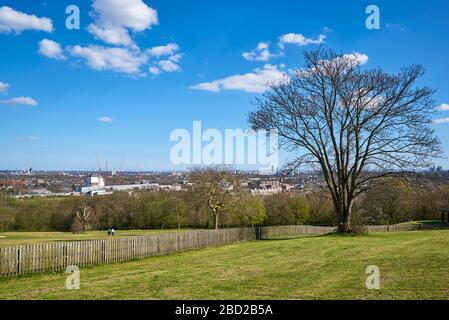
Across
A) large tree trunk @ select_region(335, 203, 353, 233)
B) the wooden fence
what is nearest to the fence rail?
the wooden fence

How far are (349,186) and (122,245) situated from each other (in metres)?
19.9

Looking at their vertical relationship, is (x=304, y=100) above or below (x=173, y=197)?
above

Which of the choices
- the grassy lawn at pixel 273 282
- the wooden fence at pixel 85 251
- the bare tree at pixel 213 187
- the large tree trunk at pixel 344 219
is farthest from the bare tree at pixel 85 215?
the grassy lawn at pixel 273 282

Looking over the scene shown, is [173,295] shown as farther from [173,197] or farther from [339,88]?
[173,197]

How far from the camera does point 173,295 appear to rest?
939cm

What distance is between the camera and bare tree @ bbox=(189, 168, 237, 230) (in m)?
51.6

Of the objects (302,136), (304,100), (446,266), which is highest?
(304,100)

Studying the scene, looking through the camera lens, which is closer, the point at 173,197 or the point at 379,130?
the point at 379,130

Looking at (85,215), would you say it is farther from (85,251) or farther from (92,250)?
(85,251)

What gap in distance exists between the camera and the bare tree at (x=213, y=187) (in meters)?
51.6

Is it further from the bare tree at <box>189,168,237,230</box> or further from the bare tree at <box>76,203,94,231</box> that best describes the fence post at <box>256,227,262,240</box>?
the bare tree at <box>76,203,94,231</box>

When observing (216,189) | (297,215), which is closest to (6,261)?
(216,189)

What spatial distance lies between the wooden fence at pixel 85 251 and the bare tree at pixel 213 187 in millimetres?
23993

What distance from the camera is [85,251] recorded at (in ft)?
59.2
